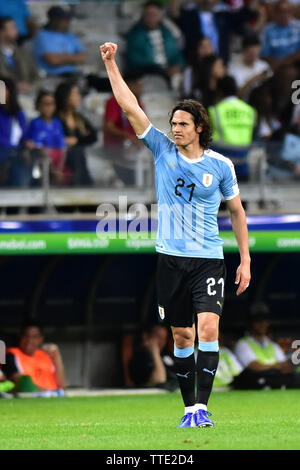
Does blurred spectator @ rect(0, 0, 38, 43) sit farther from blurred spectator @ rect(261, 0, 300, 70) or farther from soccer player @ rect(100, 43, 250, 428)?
soccer player @ rect(100, 43, 250, 428)

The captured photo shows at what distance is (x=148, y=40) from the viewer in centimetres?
1530

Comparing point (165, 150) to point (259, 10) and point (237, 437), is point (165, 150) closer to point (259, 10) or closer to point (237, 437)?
point (237, 437)

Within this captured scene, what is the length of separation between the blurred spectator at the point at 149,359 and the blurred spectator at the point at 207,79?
2.69 m

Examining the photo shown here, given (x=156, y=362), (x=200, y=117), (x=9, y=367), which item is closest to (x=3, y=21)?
(x=9, y=367)

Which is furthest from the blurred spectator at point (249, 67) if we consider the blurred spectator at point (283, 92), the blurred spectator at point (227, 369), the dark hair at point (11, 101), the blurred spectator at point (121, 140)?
the blurred spectator at point (227, 369)

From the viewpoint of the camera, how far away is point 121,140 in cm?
1246

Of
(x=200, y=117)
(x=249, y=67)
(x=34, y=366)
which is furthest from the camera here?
(x=249, y=67)

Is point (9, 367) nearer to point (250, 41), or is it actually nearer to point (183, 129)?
point (183, 129)

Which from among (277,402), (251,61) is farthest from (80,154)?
(251,61)

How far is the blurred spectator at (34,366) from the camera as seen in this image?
40.0 ft

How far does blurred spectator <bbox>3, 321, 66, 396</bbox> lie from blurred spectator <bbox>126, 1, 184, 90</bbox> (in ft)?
13.8

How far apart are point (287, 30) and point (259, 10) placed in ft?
2.27

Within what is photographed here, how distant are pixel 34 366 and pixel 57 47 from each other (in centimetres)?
450

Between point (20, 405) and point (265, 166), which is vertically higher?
point (265, 166)
